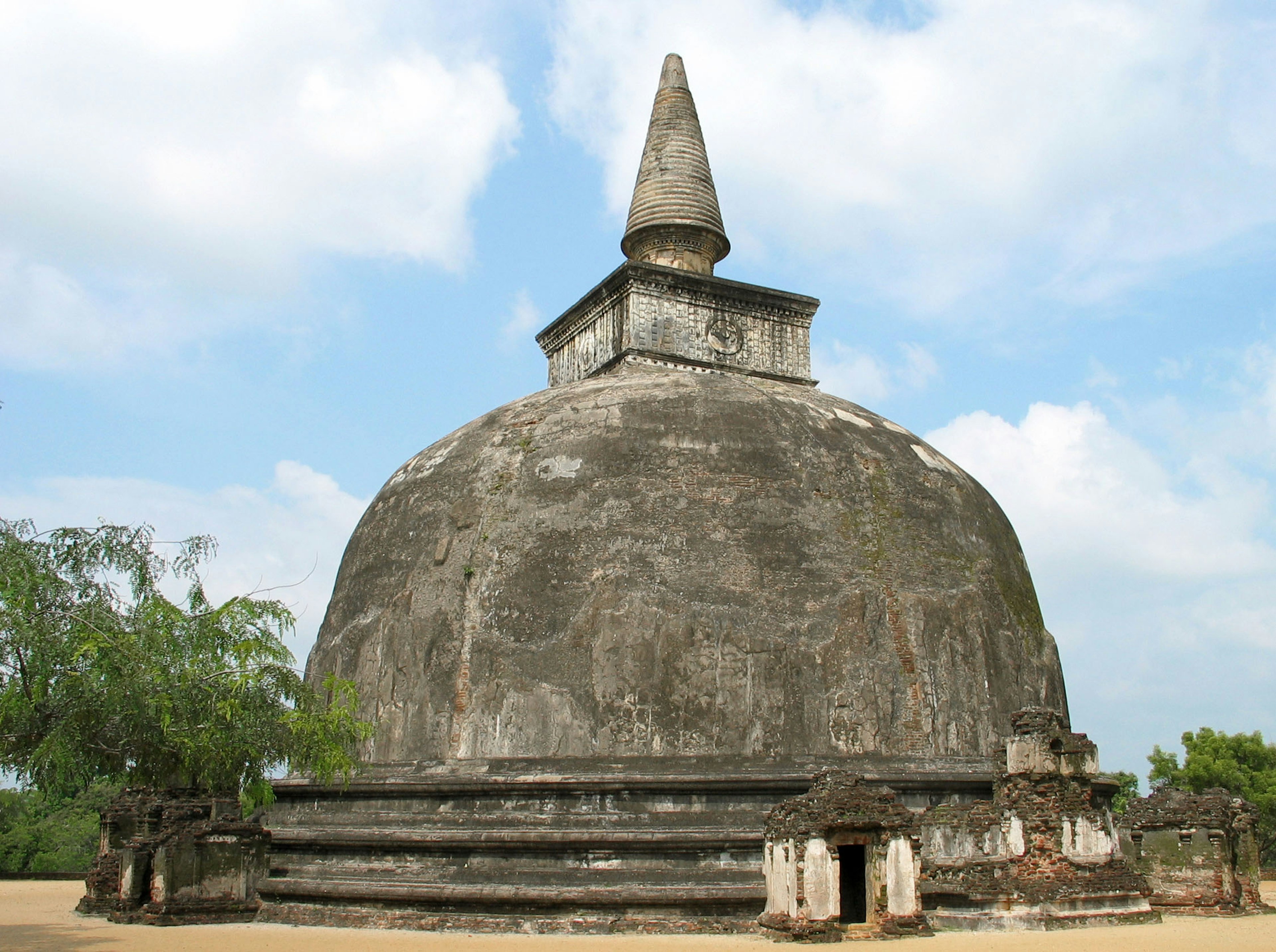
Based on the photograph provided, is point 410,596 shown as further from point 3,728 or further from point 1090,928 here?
point 1090,928

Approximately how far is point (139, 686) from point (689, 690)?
4.85 meters

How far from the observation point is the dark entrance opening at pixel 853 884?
10180mm

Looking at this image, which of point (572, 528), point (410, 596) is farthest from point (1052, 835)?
point (410, 596)

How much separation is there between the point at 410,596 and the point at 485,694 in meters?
1.61

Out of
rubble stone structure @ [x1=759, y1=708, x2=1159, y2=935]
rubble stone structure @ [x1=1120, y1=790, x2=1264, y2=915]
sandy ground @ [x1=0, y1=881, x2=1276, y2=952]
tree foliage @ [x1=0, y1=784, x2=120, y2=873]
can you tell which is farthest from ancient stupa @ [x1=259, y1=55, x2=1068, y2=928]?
tree foliage @ [x1=0, y1=784, x2=120, y2=873]

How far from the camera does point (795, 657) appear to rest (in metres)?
11.3

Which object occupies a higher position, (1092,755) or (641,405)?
(641,405)

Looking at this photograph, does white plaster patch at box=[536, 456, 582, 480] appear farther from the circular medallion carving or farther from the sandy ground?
the circular medallion carving

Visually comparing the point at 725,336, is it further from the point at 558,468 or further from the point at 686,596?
the point at 686,596

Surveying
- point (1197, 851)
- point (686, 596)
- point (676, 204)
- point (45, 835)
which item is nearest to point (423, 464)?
point (686, 596)

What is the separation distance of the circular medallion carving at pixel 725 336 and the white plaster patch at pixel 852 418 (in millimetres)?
3472

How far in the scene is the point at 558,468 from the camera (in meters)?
12.6

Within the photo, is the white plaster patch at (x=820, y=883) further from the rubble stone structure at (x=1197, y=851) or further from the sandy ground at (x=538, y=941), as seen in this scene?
the rubble stone structure at (x=1197, y=851)

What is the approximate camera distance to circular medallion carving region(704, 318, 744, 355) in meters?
17.2
